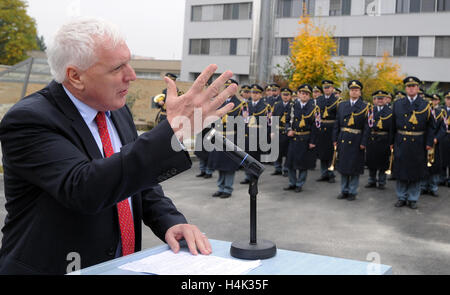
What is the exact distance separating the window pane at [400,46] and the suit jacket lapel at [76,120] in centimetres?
3542

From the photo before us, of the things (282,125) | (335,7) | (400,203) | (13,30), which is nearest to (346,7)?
(335,7)

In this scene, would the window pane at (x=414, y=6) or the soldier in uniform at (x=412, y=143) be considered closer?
the soldier in uniform at (x=412, y=143)

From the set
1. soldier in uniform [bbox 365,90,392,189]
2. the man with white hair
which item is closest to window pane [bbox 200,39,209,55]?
soldier in uniform [bbox 365,90,392,189]

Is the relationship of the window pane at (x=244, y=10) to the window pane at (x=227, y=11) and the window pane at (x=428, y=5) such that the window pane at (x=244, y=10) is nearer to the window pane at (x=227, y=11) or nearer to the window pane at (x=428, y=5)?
the window pane at (x=227, y=11)

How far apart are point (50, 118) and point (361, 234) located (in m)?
5.84

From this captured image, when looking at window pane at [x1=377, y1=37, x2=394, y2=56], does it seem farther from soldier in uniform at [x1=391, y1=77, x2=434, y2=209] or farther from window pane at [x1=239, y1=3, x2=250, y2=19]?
soldier in uniform at [x1=391, y1=77, x2=434, y2=209]

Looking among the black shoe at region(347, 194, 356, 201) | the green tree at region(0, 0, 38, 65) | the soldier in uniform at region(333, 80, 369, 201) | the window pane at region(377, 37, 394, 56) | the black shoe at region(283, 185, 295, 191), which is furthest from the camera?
the green tree at region(0, 0, 38, 65)

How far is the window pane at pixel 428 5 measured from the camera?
3355 cm

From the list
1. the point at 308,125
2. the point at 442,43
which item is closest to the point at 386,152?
the point at 308,125

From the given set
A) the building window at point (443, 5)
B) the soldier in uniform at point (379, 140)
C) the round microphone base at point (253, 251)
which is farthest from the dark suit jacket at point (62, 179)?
the building window at point (443, 5)

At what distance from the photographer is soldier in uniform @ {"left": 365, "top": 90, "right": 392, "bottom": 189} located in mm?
10797

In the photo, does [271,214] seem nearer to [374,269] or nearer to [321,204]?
[321,204]

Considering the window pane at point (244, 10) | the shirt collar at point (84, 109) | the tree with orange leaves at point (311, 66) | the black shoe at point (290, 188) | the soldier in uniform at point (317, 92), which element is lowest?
the black shoe at point (290, 188)
